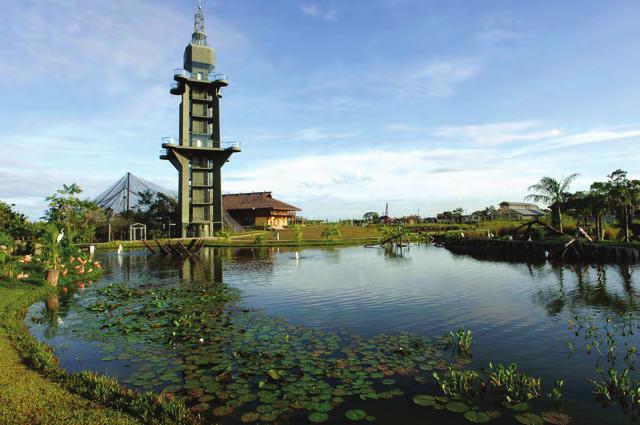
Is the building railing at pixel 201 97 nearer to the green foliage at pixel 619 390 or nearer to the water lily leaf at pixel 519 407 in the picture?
the water lily leaf at pixel 519 407

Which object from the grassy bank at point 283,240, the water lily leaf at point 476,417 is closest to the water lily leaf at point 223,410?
the water lily leaf at point 476,417

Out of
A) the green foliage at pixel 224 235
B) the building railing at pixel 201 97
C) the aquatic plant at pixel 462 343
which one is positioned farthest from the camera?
the building railing at pixel 201 97

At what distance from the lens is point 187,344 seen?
1056 cm

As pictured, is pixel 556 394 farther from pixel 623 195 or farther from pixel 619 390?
pixel 623 195

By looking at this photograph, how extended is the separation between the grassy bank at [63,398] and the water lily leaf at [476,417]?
4544 millimetres

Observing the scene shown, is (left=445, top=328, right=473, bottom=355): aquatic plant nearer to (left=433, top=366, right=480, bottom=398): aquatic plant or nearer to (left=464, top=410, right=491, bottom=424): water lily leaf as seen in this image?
(left=433, top=366, right=480, bottom=398): aquatic plant

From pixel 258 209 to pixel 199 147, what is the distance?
20209 millimetres

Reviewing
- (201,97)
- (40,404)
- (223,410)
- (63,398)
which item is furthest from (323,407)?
(201,97)

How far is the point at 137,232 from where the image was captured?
64.2 meters

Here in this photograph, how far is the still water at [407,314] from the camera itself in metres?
7.78

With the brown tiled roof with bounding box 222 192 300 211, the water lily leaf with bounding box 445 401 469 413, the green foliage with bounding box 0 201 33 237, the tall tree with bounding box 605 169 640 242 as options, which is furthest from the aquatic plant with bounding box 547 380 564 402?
the brown tiled roof with bounding box 222 192 300 211

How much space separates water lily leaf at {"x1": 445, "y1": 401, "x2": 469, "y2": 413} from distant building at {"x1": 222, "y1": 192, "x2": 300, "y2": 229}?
67590mm

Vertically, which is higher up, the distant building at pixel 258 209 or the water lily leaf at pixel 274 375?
the distant building at pixel 258 209

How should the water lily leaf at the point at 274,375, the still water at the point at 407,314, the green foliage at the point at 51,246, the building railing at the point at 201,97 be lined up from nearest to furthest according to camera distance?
the still water at the point at 407,314 → the water lily leaf at the point at 274,375 → the green foliage at the point at 51,246 → the building railing at the point at 201,97
